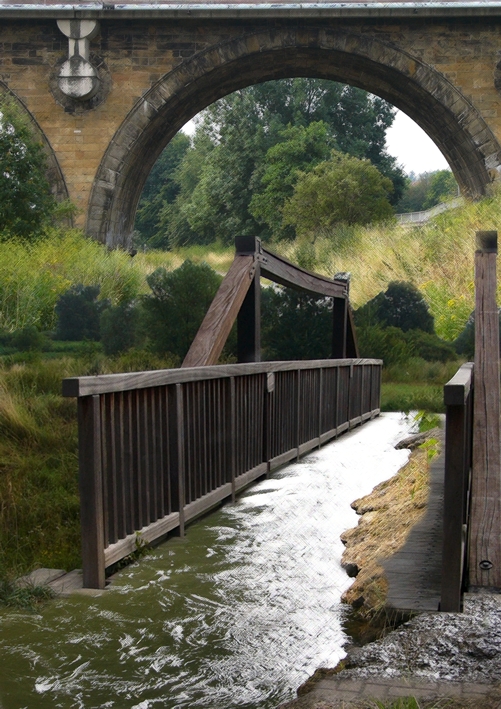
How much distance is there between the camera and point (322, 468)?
6.64m

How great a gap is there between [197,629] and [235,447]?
2.32m

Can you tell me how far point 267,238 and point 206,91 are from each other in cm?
1880

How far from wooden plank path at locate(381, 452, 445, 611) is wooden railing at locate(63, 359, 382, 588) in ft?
3.51

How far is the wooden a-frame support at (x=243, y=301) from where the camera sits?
17.2 ft

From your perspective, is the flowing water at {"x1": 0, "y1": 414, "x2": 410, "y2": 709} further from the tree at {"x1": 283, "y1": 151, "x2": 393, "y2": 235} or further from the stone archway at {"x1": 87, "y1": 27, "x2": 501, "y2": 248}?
the tree at {"x1": 283, "y1": 151, "x2": 393, "y2": 235}

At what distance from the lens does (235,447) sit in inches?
213

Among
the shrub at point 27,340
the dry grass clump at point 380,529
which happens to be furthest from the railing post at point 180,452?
the shrub at point 27,340

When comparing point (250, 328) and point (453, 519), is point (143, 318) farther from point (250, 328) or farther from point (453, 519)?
point (453, 519)

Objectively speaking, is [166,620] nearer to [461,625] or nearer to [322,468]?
[461,625]

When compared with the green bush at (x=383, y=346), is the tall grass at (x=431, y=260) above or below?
above

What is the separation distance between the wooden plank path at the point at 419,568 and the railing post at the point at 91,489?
1.08m

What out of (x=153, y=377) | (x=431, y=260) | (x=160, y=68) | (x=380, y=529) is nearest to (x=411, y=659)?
(x=380, y=529)

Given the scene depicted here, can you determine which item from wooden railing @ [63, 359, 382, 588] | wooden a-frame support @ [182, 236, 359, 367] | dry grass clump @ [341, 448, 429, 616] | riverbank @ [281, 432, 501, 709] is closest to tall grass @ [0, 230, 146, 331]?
wooden a-frame support @ [182, 236, 359, 367]

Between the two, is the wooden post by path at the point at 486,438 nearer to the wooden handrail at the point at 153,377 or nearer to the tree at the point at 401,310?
the wooden handrail at the point at 153,377
